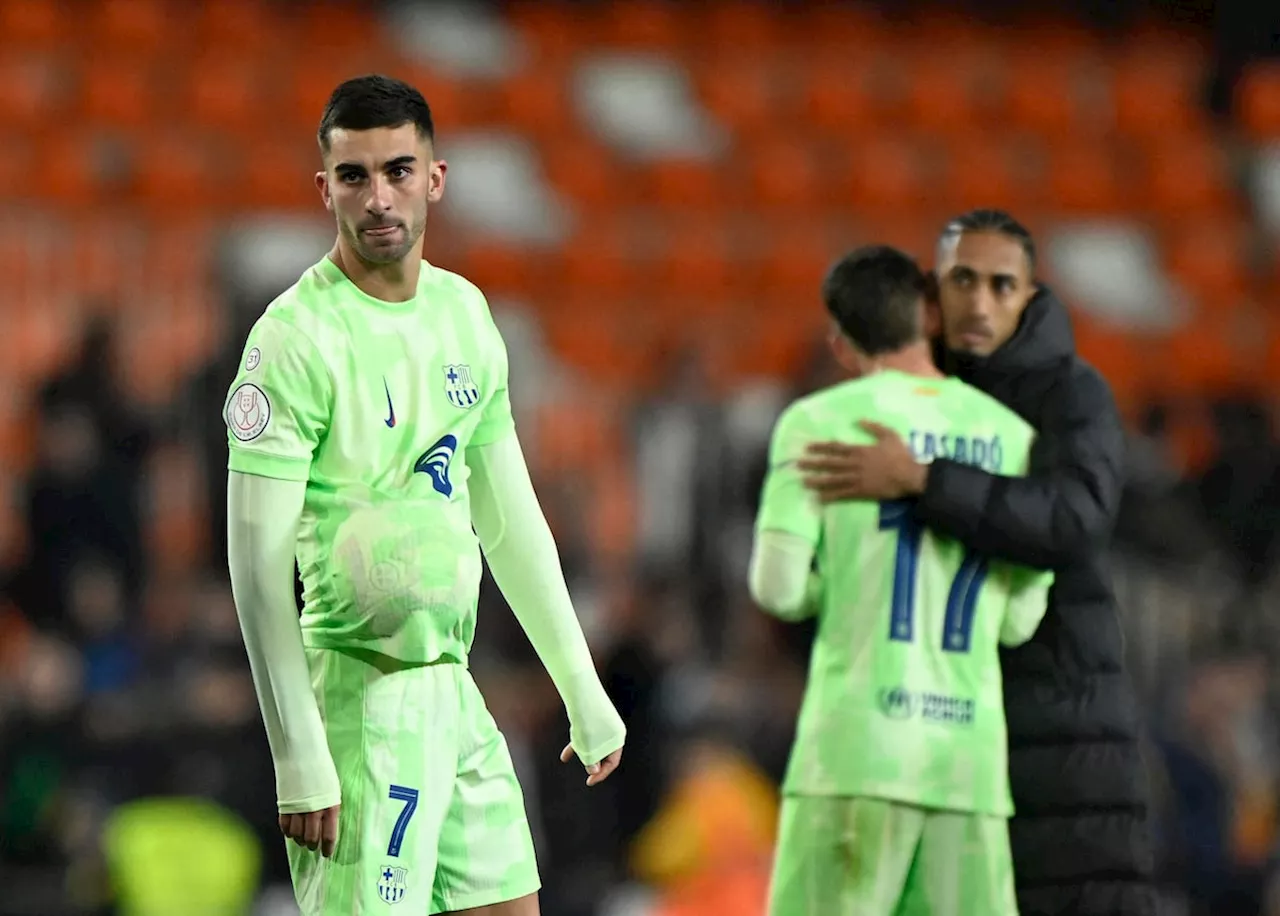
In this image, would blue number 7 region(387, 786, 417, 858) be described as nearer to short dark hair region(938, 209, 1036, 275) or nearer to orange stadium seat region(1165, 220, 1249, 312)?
short dark hair region(938, 209, 1036, 275)

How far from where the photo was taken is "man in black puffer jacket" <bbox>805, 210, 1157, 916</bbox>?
156 inches

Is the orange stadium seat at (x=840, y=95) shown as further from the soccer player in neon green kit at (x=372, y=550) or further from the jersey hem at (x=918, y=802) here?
the soccer player in neon green kit at (x=372, y=550)

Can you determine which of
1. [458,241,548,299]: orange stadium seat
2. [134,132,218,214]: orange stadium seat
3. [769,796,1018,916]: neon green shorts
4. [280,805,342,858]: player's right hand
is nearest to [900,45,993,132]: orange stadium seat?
[458,241,548,299]: orange stadium seat

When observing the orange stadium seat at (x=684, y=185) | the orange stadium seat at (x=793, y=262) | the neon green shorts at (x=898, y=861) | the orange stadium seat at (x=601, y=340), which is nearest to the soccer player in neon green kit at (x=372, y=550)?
the neon green shorts at (x=898, y=861)

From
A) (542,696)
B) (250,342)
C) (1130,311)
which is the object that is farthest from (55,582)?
(1130,311)

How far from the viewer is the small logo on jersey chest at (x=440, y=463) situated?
3072 mm

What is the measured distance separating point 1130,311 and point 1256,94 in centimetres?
196

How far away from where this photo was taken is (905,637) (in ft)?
12.8

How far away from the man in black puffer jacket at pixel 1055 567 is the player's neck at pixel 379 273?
45.4 inches

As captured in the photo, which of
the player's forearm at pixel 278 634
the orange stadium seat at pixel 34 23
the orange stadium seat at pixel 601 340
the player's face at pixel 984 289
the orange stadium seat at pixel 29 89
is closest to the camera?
the player's forearm at pixel 278 634

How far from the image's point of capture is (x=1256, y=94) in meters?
12.2

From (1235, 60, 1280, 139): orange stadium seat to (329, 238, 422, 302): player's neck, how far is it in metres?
9.79

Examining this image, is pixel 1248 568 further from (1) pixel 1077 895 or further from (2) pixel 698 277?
(1) pixel 1077 895

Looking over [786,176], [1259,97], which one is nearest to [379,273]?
[786,176]
